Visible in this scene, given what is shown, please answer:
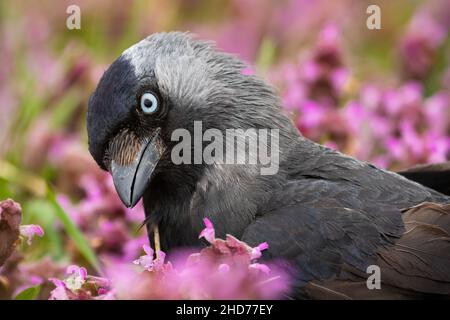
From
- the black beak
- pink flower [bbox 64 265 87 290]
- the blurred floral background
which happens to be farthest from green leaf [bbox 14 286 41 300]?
pink flower [bbox 64 265 87 290]

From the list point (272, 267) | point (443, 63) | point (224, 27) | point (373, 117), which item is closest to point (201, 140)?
point (272, 267)

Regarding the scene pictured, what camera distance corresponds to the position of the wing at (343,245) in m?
2.70

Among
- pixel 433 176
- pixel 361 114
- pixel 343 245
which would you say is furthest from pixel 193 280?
pixel 361 114

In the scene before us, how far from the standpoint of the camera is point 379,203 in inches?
115

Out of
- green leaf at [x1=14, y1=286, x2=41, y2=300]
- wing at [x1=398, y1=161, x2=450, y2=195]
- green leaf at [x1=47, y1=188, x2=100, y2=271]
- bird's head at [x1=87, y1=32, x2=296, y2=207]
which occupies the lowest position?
green leaf at [x1=14, y1=286, x2=41, y2=300]

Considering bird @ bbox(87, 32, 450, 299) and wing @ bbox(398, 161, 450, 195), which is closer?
bird @ bbox(87, 32, 450, 299)

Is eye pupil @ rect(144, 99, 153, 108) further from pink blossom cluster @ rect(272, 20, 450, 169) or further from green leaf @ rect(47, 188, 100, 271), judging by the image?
pink blossom cluster @ rect(272, 20, 450, 169)

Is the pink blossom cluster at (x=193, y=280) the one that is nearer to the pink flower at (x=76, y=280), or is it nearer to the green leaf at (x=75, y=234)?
the pink flower at (x=76, y=280)

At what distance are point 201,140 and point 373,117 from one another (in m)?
1.71

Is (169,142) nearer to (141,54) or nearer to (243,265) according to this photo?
(141,54)

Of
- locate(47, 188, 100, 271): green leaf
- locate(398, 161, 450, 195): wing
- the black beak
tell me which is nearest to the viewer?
the black beak

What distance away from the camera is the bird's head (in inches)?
114

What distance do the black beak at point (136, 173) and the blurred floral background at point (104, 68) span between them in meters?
0.29

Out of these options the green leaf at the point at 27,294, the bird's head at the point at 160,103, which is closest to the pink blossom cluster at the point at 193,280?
the green leaf at the point at 27,294
